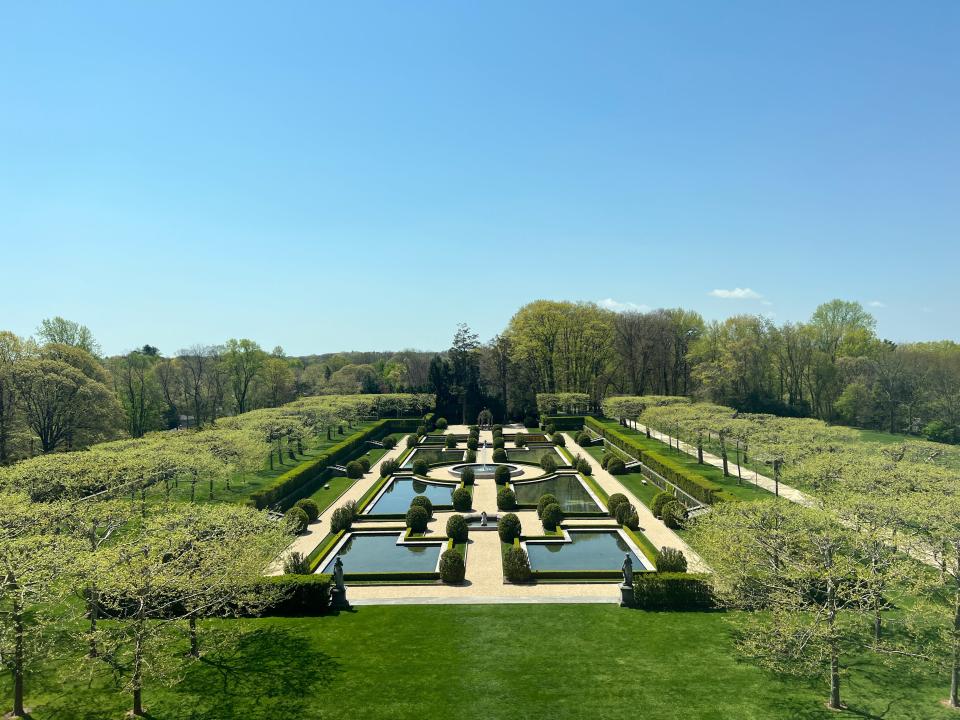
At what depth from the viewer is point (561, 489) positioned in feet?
142

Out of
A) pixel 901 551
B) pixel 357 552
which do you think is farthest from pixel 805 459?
pixel 357 552

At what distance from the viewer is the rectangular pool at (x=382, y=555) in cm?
2722

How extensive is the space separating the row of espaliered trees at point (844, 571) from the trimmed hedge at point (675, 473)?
8672 millimetres

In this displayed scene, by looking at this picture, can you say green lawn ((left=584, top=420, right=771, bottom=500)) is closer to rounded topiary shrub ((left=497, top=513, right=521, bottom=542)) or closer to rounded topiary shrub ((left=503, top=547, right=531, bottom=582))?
rounded topiary shrub ((left=497, top=513, right=521, bottom=542))

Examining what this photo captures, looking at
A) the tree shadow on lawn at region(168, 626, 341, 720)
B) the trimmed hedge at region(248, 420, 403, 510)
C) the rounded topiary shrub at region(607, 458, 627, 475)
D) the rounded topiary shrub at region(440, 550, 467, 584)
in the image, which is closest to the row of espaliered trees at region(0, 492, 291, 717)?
the tree shadow on lawn at region(168, 626, 341, 720)

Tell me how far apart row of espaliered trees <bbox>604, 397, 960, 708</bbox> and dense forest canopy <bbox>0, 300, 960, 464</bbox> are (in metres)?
47.7

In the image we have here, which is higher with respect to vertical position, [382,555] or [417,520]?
[417,520]

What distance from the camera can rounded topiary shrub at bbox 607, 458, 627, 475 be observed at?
46625mm

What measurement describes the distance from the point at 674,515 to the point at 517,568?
38.4ft

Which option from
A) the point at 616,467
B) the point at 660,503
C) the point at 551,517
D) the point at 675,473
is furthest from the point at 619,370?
the point at 551,517

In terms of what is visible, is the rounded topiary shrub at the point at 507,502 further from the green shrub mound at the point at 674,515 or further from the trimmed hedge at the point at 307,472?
the trimmed hedge at the point at 307,472

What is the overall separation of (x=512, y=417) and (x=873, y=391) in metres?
45.6

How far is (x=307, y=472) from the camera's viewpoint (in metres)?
43.5

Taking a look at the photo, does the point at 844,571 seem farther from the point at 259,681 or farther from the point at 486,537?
the point at 486,537
